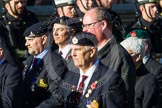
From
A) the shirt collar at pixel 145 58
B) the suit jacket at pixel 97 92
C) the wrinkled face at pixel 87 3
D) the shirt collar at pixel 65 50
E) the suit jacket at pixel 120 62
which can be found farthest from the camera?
the wrinkled face at pixel 87 3

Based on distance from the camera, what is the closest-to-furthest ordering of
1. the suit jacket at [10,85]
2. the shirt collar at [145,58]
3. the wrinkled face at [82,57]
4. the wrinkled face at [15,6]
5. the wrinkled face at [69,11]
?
the wrinkled face at [82,57], the suit jacket at [10,85], the shirt collar at [145,58], the wrinkled face at [69,11], the wrinkled face at [15,6]

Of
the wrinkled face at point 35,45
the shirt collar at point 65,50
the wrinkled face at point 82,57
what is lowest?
the shirt collar at point 65,50

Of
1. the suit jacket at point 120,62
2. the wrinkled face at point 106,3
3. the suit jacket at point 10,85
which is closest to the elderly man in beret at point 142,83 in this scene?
the suit jacket at point 120,62

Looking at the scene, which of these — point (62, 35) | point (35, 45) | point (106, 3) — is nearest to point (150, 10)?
point (106, 3)

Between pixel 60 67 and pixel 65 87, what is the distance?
0.75 metres

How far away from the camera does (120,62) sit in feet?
31.5

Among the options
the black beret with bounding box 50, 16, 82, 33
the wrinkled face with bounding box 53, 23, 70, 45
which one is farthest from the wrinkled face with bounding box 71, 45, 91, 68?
the black beret with bounding box 50, 16, 82, 33

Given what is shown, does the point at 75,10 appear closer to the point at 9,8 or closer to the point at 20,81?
the point at 9,8

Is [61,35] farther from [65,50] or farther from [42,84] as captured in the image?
[42,84]

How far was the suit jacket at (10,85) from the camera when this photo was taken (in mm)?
10188

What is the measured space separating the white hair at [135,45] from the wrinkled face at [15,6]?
9.70 feet

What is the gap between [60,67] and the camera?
1016 centimetres

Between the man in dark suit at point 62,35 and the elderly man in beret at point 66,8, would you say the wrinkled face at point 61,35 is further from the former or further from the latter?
the elderly man in beret at point 66,8

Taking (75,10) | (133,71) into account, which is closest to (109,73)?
(133,71)
